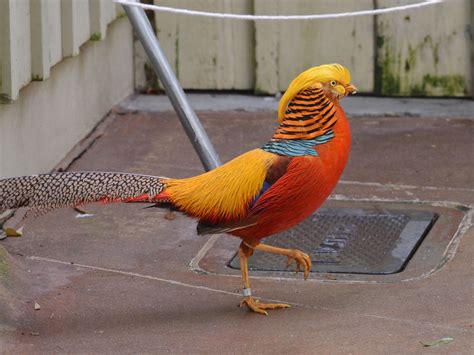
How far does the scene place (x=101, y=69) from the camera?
25.1ft

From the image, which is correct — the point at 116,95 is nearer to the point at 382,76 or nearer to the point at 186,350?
the point at 382,76

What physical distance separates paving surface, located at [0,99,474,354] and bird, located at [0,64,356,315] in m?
0.32

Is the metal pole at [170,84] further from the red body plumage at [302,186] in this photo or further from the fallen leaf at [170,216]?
the red body plumage at [302,186]

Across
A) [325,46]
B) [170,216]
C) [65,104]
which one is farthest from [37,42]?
[325,46]

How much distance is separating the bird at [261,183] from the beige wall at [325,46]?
10.4 ft

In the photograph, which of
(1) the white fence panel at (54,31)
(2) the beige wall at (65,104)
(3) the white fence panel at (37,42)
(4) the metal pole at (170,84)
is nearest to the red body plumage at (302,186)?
(4) the metal pole at (170,84)

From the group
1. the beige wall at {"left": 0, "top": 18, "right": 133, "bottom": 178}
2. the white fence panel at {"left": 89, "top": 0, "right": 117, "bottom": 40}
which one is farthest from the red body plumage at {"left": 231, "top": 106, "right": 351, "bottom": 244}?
the white fence panel at {"left": 89, "top": 0, "right": 117, "bottom": 40}

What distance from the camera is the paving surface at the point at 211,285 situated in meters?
4.57

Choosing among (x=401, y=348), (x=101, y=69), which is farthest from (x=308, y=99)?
(x=101, y=69)

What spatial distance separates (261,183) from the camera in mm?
4695

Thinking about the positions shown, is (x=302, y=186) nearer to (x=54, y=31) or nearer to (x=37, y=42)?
(x=37, y=42)

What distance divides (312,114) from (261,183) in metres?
0.35

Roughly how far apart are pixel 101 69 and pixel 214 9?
914mm

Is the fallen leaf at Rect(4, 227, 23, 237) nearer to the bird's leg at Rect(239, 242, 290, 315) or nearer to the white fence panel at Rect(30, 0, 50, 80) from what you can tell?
the white fence panel at Rect(30, 0, 50, 80)
